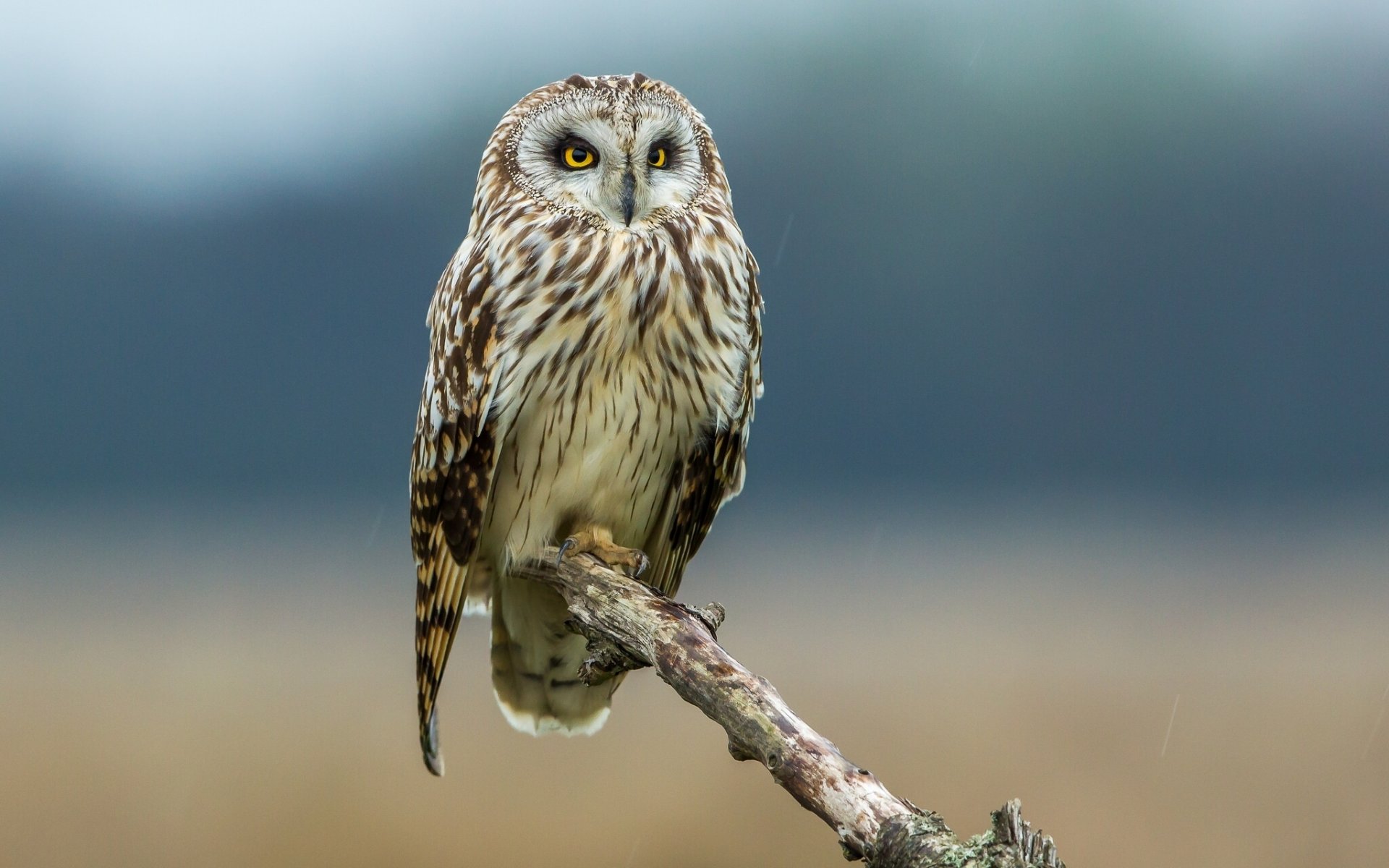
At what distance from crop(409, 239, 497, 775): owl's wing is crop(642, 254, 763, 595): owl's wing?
38cm

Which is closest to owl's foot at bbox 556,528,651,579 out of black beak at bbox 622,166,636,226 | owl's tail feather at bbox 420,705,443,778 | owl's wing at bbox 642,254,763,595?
owl's wing at bbox 642,254,763,595

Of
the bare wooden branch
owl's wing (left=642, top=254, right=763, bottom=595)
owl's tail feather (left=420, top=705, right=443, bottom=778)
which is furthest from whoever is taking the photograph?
owl's tail feather (left=420, top=705, right=443, bottom=778)

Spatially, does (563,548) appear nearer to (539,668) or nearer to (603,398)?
(603,398)

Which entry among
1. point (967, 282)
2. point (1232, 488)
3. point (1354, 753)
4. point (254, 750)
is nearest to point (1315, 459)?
point (1232, 488)

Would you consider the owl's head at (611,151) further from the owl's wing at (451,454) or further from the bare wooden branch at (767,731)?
the bare wooden branch at (767,731)

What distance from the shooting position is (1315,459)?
12.4 m

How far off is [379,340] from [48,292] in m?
4.37

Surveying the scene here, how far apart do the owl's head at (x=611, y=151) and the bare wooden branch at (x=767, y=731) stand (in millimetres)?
670

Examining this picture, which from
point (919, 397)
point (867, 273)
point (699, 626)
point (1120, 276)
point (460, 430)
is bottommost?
point (699, 626)

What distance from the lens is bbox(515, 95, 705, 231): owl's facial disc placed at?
2070mm

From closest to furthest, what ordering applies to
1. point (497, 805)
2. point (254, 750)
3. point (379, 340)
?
1. point (497, 805)
2. point (254, 750)
3. point (379, 340)

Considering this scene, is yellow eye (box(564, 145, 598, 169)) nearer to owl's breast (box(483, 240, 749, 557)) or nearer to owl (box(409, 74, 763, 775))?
owl (box(409, 74, 763, 775))

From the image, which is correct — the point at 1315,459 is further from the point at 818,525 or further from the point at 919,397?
the point at 818,525

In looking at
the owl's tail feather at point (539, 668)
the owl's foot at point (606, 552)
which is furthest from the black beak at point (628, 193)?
the owl's tail feather at point (539, 668)
